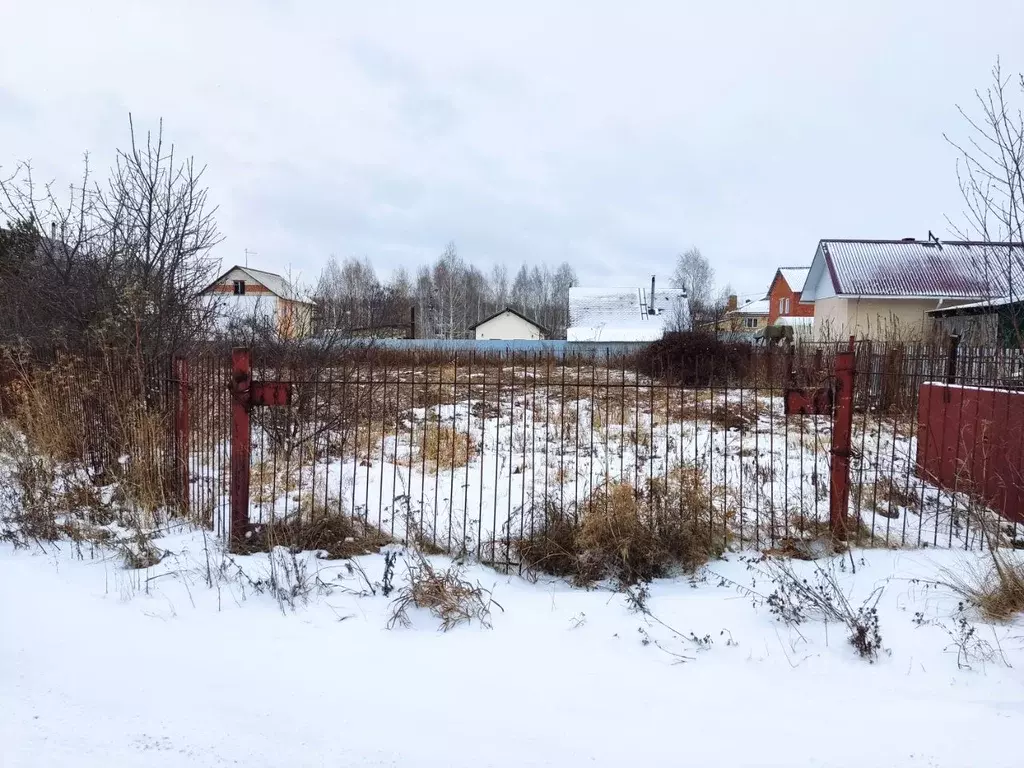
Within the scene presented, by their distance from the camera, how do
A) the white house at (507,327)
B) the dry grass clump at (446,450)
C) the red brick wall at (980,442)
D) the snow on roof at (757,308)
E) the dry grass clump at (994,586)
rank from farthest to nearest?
the snow on roof at (757,308)
the white house at (507,327)
the dry grass clump at (446,450)
the red brick wall at (980,442)
the dry grass clump at (994,586)

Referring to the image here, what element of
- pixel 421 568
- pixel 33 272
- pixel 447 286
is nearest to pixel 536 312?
pixel 447 286

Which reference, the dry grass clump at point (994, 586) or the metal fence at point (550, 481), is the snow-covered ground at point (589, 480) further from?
the dry grass clump at point (994, 586)

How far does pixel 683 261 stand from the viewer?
80438 mm

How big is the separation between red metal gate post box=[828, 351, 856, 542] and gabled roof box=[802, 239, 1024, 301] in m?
21.3

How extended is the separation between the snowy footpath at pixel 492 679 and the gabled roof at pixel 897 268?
73.4 feet

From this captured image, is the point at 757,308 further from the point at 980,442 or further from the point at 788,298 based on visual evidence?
the point at 980,442

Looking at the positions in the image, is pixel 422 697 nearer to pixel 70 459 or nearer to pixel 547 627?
pixel 547 627

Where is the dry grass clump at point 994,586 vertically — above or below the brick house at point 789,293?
below

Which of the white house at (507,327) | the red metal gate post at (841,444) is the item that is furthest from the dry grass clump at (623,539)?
the white house at (507,327)

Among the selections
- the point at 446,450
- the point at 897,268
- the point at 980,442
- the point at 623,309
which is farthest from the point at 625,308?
the point at 980,442

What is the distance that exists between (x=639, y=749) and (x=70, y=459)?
18.9ft

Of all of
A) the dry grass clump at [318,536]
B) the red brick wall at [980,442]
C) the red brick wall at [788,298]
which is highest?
the red brick wall at [788,298]

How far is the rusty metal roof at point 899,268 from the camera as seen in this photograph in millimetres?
22516

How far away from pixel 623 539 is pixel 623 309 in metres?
43.5
